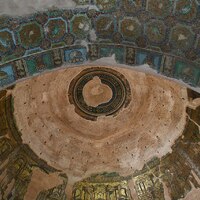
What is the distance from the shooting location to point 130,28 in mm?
5773

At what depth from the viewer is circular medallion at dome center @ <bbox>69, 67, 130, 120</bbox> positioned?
1010 centimetres

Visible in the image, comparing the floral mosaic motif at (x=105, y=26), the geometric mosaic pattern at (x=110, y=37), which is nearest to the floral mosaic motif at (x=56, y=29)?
the geometric mosaic pattern at (x=110, y=37)

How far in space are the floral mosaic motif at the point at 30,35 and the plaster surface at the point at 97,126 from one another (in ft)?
12.6

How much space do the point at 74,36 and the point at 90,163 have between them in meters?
5.13

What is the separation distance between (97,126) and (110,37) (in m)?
4.87

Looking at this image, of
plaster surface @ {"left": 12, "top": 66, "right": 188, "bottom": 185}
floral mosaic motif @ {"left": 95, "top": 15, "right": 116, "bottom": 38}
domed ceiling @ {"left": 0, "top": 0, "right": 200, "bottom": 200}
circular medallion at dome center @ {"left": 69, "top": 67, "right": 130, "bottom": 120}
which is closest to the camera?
floral mosaic motif @ {"left": 95, "top": 15, "right": 116, "bottom": 38}

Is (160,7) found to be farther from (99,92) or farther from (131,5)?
(99,92)

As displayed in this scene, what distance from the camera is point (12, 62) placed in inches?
225

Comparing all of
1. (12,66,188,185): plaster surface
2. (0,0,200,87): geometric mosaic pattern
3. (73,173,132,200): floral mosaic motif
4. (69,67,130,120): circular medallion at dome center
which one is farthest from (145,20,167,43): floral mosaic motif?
(73,173,132,200): floral mosaic motif

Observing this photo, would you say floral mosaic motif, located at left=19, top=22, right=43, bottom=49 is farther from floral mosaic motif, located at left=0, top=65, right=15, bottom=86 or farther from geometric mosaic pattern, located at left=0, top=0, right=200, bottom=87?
floral mosaic motif, located at left=0, top=65, right=15, bottom=86

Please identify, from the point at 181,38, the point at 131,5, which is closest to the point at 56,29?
the point at 131,5

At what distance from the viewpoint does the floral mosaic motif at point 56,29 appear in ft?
18.7

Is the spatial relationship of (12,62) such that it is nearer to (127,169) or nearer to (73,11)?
(73,11)

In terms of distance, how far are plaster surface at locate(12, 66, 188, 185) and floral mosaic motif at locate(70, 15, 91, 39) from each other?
3.96 metres
